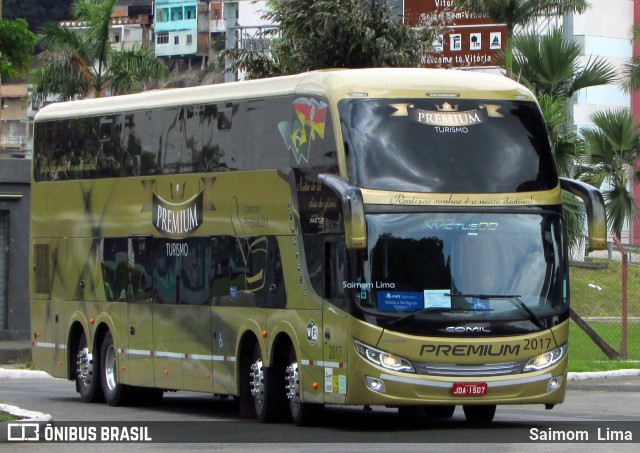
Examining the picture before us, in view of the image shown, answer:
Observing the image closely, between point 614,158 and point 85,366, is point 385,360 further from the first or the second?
point 614,158

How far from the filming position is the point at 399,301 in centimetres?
1591

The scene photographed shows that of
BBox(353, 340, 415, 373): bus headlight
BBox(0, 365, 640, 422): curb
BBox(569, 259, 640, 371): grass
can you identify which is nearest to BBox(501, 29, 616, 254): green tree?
BBox(0, 365, 640, 422): curb

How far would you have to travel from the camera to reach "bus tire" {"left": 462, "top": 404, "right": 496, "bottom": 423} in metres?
17.7

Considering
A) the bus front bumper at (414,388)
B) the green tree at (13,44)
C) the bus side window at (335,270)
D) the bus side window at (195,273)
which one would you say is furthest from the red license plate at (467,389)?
the green tree at (13,44)

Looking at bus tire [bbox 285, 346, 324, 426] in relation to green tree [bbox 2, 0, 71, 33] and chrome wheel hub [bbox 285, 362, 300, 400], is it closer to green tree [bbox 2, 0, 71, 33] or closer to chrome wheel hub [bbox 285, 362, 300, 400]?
chrome wheel hub [bbox 285, 362, 300, 400]

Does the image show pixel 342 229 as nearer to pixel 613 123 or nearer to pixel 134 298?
pixel 134 298

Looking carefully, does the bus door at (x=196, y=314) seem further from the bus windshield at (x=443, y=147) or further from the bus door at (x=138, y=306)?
the bus windshield at (x=443, y=147)

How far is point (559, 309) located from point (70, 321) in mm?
8652

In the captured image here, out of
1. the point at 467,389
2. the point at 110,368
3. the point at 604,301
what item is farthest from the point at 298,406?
the point at 604,301

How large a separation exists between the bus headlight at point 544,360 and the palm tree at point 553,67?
44.9ft

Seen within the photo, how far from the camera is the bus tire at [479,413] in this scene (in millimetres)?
17672

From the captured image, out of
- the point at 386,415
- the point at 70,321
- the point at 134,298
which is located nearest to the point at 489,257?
the point at 386,415

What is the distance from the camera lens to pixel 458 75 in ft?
55.8

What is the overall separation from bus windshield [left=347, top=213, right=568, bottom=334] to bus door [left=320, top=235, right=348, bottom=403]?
0.94ft
